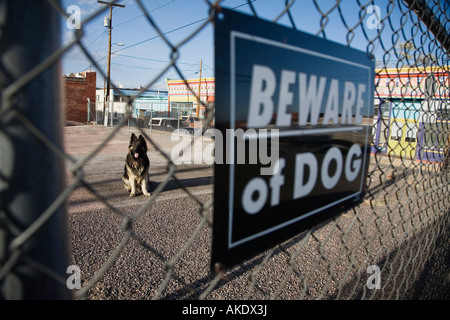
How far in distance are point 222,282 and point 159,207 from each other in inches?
102

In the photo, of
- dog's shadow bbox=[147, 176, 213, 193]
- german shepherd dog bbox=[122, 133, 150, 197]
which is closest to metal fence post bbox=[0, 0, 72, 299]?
german shepherd dog bbox=[122, 133, 150, 197]

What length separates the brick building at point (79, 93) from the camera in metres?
31.6

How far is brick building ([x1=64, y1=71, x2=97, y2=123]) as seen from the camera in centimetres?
3159

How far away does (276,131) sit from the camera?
34.1 inches

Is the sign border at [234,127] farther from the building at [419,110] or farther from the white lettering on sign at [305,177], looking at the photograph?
the building at [419,110]

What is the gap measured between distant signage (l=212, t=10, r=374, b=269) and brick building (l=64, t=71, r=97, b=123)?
33887 mm

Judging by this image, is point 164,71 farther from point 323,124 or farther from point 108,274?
point 108,274

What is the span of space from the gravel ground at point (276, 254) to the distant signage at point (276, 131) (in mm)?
387

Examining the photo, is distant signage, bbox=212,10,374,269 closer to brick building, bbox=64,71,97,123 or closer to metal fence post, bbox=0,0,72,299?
metal fence post, bbox=0,0,72,299

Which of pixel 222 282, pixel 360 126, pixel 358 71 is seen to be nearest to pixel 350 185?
pixel 360 126

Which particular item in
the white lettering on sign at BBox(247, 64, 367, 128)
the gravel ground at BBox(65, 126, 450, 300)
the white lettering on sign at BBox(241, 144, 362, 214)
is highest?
the white lettering on sign at BBox(247, 64, 367, 128)

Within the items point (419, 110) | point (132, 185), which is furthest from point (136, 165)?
point (419, 110)

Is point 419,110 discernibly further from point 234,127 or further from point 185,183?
point 185,183
